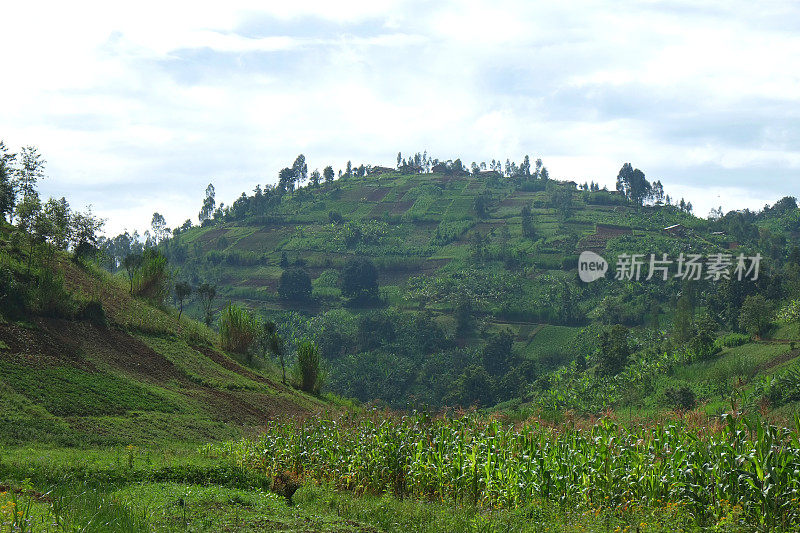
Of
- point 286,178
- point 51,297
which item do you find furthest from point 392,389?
point 286,178

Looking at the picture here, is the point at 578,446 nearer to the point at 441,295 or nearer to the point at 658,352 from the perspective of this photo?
the point at 658,352

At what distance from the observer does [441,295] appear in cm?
7138

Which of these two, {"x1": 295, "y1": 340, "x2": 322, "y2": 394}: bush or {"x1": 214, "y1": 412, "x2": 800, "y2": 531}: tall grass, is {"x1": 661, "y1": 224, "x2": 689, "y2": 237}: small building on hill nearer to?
{"x1": 295, "y1": 340, "x2": 322, "y2": 394}: bush

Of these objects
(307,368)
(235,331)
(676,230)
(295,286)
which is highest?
(676,230)

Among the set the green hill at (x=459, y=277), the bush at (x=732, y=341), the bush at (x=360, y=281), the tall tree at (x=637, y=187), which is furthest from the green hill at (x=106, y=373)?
the tall tree at (x=637, y=187)

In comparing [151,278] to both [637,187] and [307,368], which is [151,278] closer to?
[307,368]

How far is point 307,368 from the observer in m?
29.8

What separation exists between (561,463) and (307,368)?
20.9 metres

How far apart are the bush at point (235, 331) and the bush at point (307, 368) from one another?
263 centimetres

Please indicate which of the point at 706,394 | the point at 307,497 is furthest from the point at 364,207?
the point at 307,497

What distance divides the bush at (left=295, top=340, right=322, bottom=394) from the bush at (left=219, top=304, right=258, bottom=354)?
8.63 feet

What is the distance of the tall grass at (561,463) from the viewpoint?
809 cm

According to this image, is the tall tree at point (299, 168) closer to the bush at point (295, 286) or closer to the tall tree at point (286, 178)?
the tall tree at point (286, 178)

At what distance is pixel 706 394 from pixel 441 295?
40.6m
